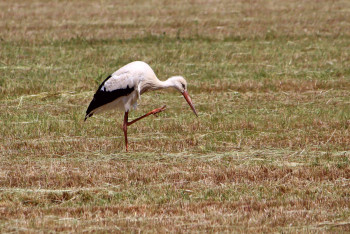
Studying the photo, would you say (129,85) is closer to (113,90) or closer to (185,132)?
(113,90)

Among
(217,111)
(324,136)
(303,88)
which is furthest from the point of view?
(303,88)

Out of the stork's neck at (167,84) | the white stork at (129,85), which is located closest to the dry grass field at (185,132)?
the white stork at (129,85)

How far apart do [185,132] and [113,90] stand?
1160 millimetres

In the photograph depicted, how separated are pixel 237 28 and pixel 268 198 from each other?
13.1 meters

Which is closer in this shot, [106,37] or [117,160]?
[117,160]

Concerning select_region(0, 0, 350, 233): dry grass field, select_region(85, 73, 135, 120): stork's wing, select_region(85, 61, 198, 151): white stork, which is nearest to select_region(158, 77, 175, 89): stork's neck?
select_region(85, 61, 198, 151): white stork

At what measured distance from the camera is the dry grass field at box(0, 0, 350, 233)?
21.9 feet

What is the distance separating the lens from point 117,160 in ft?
28.9

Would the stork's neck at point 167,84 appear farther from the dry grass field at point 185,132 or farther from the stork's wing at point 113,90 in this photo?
the dry grass field at point 185,132

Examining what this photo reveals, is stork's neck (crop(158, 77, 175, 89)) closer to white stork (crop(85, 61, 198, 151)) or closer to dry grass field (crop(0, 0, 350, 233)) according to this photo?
white stork (crop(85, 61, 198, 151))

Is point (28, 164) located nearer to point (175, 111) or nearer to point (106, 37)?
point (175, 111)

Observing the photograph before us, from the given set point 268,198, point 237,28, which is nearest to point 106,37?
point 237,28

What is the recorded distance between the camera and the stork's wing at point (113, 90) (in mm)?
9773

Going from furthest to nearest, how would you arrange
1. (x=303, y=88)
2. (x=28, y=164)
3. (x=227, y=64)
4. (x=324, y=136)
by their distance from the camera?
(x=227, y=64)
(x=303, y=88)
(x=324, y=136)
(x=28, y=164)
